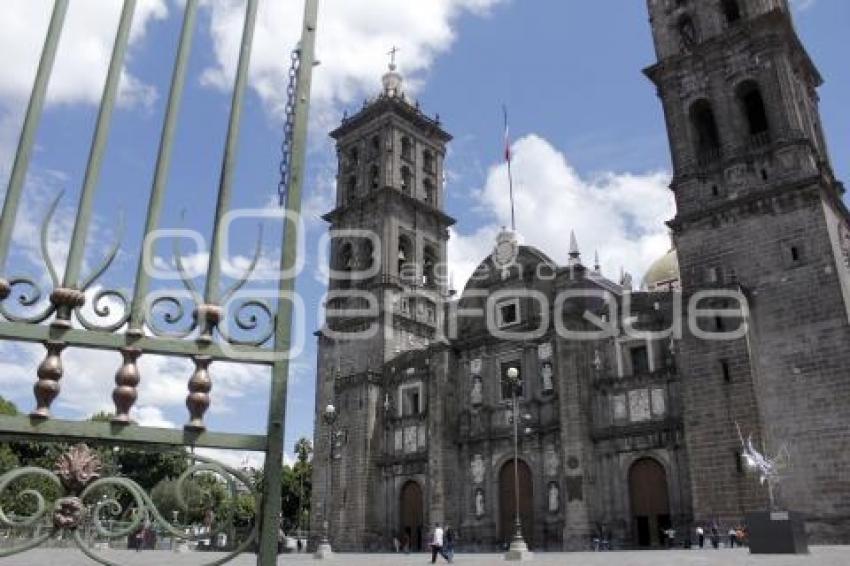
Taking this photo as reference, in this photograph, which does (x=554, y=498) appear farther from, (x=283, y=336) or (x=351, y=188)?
(x=283, y=336)

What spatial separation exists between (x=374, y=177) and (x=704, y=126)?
18.3 metres

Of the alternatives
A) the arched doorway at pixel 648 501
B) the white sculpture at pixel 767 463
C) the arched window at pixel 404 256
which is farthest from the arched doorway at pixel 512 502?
the arched window at pixel 404 256

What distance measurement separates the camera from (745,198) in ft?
85.3

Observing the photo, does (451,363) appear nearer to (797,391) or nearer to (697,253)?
(697,253)

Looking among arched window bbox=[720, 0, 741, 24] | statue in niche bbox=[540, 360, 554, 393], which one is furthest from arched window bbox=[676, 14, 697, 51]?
statue in niche bbox=[540, 360, 554, 393]

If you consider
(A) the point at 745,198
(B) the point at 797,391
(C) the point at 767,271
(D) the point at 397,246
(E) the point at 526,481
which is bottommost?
(E) the point at 526,481

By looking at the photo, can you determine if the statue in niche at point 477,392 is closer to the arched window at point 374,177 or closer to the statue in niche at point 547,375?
the statue in niche at point 547,375

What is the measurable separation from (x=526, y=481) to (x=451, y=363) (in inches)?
253

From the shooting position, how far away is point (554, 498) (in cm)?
2853

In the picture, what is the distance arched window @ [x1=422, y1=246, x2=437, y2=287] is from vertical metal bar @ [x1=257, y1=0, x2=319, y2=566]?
37085mm

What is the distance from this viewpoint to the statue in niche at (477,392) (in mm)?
33000

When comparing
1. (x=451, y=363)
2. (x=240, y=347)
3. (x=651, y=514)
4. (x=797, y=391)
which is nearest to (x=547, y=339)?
(x=451, y=363)

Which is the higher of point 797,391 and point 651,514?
point 797,391

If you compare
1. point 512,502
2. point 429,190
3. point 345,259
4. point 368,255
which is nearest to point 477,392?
point 512,502
